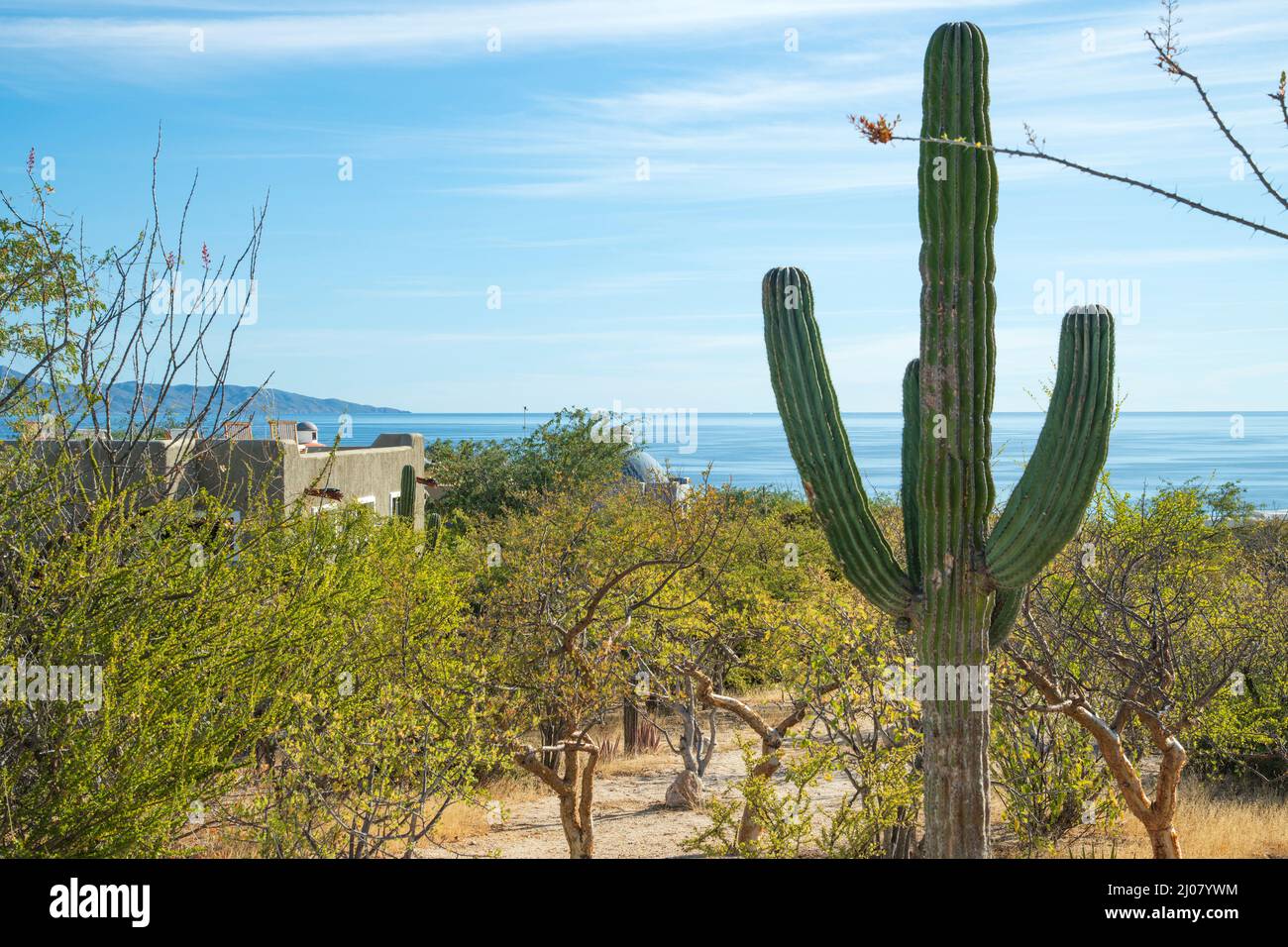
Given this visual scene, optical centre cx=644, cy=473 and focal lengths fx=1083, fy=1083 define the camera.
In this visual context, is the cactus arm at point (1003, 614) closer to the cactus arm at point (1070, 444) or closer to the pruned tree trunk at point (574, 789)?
the cactus arm at point (1070, 444)

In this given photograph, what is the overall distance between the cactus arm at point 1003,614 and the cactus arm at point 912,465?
1.43ft

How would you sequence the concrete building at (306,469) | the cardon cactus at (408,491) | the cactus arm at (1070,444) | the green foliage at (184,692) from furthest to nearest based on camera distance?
the cardon cactus at (408,491)
the concrete building at (306,469)
the cactus arm at (1070,444)
the green foliage at (184,692)

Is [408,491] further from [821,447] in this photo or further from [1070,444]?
[1070,444]

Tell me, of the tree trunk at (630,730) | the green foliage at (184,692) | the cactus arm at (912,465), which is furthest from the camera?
the tree trunk at (630,730)

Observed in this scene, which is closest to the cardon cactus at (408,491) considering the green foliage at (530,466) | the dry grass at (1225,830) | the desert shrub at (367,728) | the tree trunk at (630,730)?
the tree trunk at (630,730)

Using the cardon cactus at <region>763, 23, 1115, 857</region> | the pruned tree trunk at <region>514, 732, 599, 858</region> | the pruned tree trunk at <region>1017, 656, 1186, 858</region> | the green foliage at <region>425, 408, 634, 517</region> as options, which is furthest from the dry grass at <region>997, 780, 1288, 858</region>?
the green foliage at <region>425, 408, 634, 517</region>

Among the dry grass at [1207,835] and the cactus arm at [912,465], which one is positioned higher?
the cactus arm at [912,465]

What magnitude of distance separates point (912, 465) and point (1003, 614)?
904mm

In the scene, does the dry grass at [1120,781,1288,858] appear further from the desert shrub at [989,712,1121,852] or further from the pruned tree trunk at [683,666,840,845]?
the pruned tree trunk at [683,666,840,845]

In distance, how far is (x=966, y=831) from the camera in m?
5.54

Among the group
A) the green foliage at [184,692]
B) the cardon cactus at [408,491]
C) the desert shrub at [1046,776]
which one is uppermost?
the cardon cactus at [408,491]

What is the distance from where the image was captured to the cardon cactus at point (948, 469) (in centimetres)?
538

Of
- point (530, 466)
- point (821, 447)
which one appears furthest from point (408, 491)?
point (821, 447)

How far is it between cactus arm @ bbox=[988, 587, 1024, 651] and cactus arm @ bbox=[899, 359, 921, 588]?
435mm
